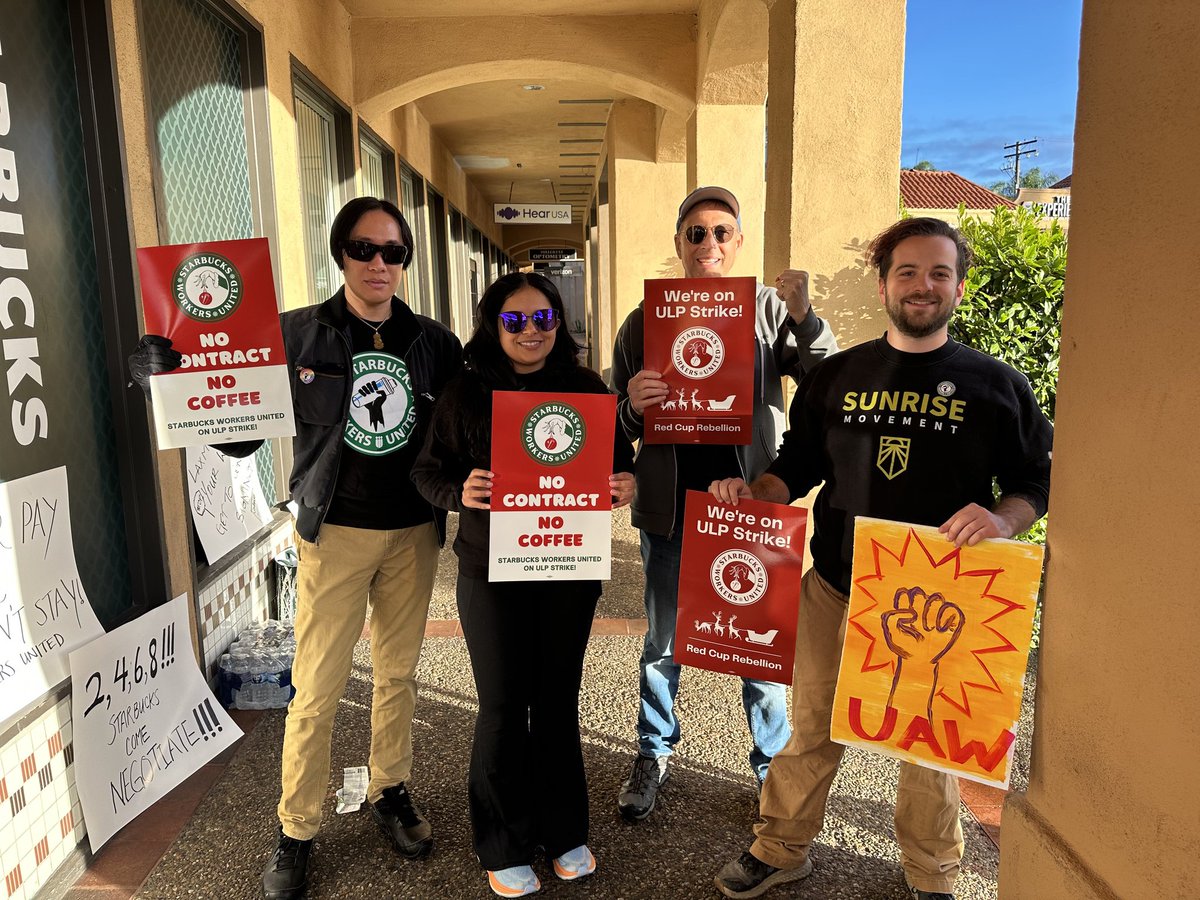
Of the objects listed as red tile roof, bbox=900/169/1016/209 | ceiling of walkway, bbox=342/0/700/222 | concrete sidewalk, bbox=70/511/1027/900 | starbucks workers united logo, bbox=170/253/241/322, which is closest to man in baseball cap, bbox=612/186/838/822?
concrete sidewalk, bbox=70/511/1027/900

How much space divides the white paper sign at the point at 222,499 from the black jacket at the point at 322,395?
4.16 ft

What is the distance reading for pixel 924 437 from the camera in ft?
6.46

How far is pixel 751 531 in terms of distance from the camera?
2227 mm

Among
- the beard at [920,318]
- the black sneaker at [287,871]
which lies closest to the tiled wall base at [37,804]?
A: the black sneaker at [287,871]

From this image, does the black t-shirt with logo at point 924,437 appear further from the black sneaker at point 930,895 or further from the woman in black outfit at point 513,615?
the black sneaker at point 930,895

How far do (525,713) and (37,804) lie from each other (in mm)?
1462

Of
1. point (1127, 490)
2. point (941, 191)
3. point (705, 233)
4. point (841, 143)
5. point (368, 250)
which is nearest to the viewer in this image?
point (1127, 490)

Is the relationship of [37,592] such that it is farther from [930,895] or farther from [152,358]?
[930,895]

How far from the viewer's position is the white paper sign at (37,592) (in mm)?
2291

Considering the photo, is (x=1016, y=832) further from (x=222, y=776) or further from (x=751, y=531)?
(x=222, y=776)

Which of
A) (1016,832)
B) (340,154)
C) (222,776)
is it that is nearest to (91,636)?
(222,776)

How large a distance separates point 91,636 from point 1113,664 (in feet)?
9.36

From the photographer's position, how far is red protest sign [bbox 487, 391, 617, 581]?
2039mm

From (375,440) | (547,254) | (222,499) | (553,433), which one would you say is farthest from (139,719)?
(547,254)
